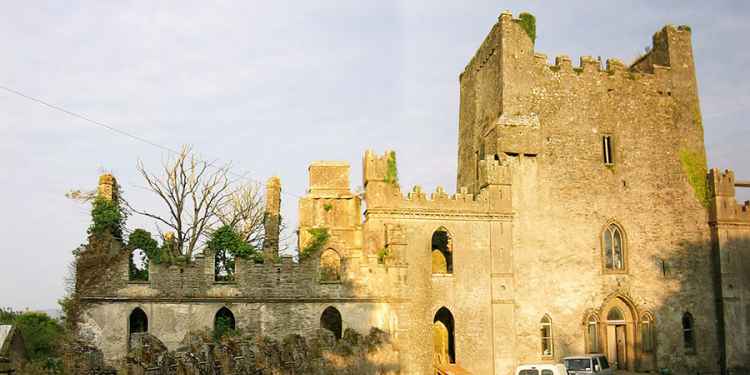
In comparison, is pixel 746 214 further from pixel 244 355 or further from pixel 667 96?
pixel 244 355

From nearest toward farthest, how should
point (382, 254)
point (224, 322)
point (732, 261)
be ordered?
point (224, 322) → point (382, 254) → point (732, 261)

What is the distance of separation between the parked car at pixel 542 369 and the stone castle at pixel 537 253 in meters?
3.75

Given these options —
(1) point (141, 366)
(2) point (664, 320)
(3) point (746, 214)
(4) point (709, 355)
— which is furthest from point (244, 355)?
(3) point (746, 214)

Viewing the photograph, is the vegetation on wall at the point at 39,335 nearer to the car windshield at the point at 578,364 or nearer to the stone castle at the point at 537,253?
the stone castle at the point at 537,253

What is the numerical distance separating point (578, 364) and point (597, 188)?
841cm

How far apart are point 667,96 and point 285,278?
1934 centimetres

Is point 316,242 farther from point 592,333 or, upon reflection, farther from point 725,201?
point 725,201

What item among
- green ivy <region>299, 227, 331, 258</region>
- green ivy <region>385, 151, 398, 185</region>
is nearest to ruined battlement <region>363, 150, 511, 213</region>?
green ivy <region>385, 151, 398, 185</region>

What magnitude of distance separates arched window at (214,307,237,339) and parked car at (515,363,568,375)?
33.6ft

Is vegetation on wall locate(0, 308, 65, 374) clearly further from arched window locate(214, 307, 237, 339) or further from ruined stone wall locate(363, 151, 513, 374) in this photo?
ruined stone wall locate(363, 151, 513, 374)

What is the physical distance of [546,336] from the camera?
30922 mm

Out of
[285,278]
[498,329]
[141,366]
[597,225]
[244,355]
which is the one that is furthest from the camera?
[597,225]

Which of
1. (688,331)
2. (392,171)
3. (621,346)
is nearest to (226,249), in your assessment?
(392,171)

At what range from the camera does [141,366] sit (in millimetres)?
22641
